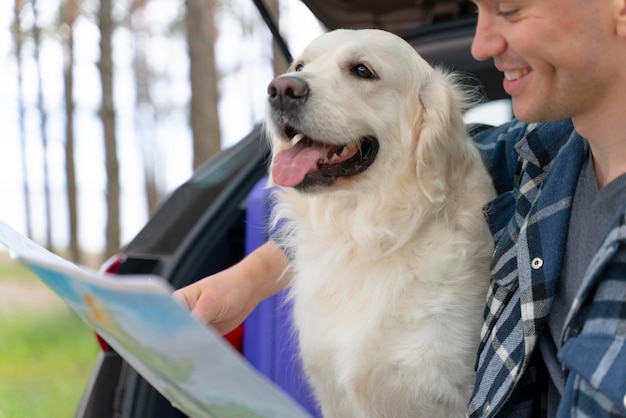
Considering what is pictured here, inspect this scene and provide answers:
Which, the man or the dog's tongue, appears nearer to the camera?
the man

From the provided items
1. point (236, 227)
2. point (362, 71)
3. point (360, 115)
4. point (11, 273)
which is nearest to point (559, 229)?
point (360, 115)

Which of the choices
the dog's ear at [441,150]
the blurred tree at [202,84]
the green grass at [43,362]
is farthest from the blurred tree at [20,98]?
the dog's ear at [441,150]

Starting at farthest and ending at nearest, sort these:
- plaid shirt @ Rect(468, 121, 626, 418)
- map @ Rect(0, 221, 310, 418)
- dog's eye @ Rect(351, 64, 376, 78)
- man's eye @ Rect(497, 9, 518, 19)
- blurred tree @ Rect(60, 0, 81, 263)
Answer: blurred tree @ Rect(60, 0, 81, 263) < dog's eye @ Rect(351, 64, 376, 78) < man's eye @ Rect(497, 9, 518, 19) < plaid shirt @ Rect(468, 121, 626, 418) < map @ Rect(0, 221, 310, 418)

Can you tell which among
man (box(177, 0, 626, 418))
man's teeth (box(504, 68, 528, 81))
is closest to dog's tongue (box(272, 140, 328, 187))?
man (box(177, 0, 626, 418))

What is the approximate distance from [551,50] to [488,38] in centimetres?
14

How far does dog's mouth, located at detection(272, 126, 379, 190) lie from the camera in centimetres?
171

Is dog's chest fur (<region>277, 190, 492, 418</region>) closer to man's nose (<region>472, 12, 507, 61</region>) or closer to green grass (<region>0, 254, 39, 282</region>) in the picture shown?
man's nose (<region>472, 12, 507, 61</region>)

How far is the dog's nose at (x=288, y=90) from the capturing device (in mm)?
1709

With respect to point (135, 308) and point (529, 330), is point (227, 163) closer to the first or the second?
point (529, 330)

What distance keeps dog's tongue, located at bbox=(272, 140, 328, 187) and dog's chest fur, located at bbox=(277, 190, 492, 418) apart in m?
0.11

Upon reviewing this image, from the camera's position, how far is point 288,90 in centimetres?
171

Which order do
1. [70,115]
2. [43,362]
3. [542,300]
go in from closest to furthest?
1. [542,300]
2. [43,362]
3. [70,115]

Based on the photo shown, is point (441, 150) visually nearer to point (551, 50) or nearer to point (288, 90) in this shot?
point (288, 90)

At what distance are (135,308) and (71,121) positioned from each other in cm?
953
